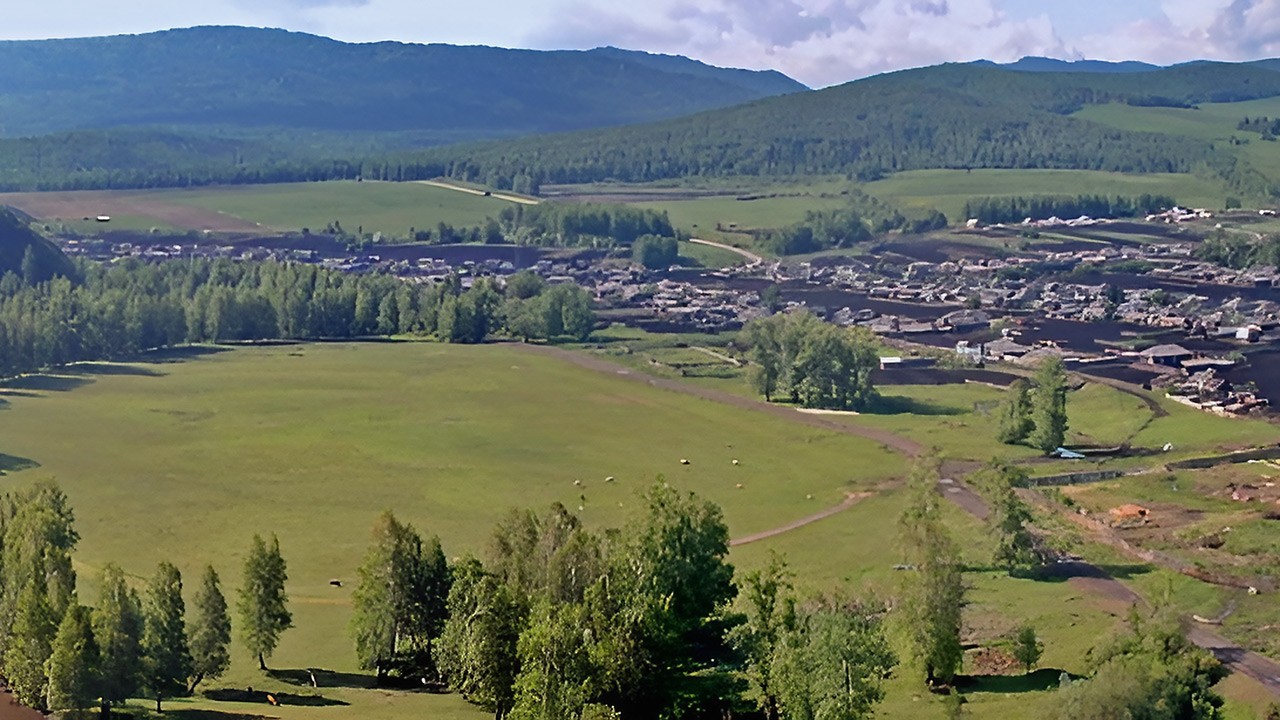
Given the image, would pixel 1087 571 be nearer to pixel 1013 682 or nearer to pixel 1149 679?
pixel 1013 682

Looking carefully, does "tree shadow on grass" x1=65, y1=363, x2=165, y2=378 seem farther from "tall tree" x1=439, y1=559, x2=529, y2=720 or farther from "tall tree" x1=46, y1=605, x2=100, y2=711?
"tall tree" x1=439, y1=559, x2=529, y2=720

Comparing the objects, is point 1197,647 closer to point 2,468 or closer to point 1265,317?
point 2,468

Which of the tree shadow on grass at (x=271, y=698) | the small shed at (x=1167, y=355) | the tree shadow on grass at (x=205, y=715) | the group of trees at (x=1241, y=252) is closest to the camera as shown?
the tree shadow on grass at (x=205, y=715)

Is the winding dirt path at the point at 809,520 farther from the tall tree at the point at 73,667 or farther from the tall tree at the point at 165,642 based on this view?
the tall tree at the point at 73,667

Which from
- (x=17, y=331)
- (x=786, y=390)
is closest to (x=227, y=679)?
(x=786, y=390)

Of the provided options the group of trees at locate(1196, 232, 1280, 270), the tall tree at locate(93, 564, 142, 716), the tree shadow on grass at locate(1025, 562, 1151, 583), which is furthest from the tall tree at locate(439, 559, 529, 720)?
the group of trees at locate(1196, 232, 1280, 270)

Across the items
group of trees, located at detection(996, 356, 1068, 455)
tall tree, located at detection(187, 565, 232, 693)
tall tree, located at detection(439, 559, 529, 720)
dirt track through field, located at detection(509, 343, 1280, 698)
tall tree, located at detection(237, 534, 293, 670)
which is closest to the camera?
tall tree, located at detection(439, 559, 529, 720)

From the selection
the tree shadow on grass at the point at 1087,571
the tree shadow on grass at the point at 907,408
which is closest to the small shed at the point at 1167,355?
the tree shadow on grass at the point at 907,408
